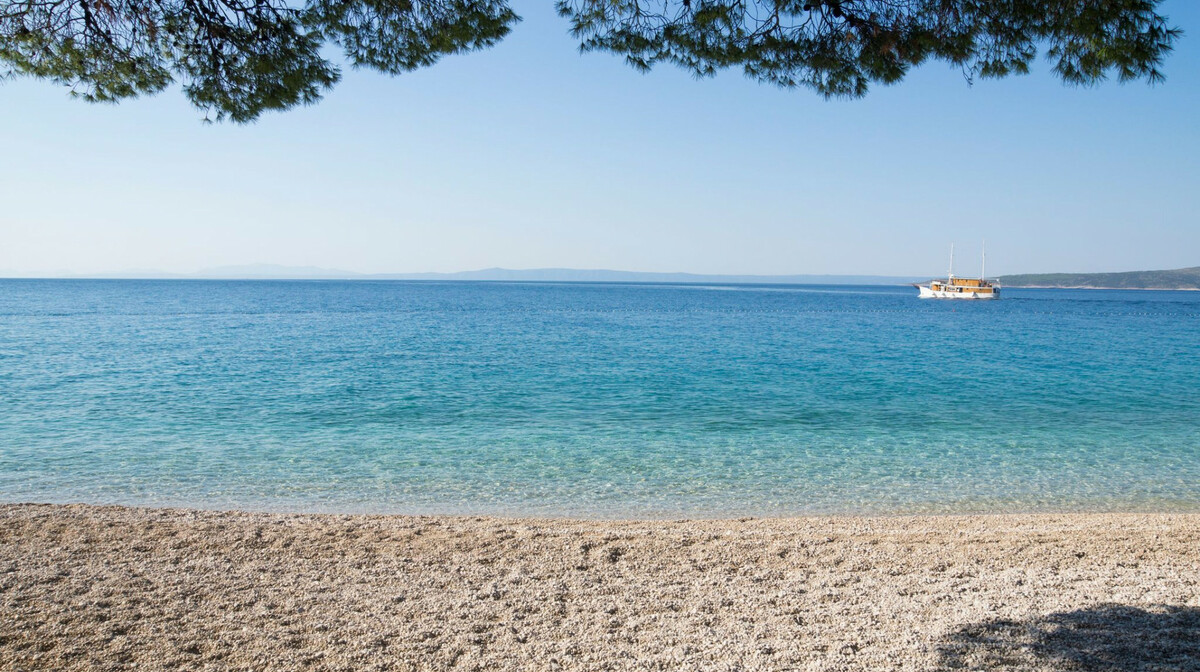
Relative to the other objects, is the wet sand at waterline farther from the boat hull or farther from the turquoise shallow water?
the boat hull

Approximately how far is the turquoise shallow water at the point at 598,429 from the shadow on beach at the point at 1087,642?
3.99m

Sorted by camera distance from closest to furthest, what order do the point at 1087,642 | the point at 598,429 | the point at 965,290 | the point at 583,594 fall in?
1. the point at 1087,642
2. the point at 583,594
3. the point at 598,429
4. the point at 965,290

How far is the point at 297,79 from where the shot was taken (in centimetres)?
650

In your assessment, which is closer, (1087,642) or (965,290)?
(1087,642)

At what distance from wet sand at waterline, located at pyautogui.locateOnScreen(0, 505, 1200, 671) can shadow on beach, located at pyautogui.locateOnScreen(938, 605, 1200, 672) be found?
0.02 m

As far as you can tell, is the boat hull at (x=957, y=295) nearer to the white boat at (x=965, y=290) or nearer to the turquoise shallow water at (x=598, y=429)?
the white boat at (x=965, y=290)

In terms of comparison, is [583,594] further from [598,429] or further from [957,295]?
[957,295]

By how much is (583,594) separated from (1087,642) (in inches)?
129

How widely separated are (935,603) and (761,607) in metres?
1.29

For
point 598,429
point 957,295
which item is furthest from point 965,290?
point 598,429

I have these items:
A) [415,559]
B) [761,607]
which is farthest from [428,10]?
[761,607]

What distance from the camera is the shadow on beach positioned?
160 inches

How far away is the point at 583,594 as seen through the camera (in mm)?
5309

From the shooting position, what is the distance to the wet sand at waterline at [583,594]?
4.19 m
